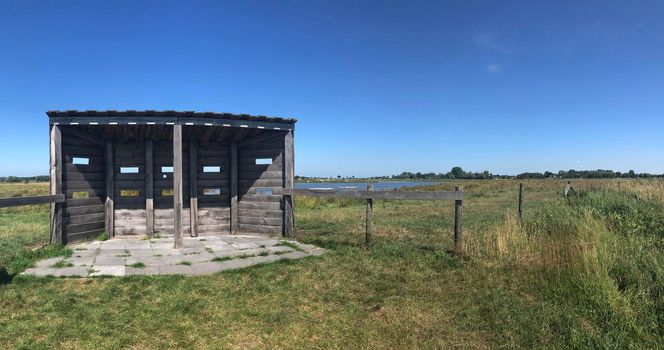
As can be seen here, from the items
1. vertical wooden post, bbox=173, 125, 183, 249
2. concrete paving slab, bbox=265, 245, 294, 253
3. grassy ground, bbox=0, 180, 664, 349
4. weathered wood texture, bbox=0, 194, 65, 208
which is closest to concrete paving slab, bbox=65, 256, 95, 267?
grassy ground, bbox=0, 180, 664, 349

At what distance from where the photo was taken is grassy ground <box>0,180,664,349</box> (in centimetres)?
370

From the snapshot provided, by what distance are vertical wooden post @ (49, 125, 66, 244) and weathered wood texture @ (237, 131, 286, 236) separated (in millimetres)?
3859

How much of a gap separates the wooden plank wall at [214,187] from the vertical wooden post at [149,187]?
3.55 ft

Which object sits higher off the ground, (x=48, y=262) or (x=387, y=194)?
(x=387, y=194)

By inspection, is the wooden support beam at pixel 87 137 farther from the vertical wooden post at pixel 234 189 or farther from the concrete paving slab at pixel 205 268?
the concrete paving slab at pixel 205 268

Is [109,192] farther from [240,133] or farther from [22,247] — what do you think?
[240,133]

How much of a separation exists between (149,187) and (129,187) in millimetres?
484

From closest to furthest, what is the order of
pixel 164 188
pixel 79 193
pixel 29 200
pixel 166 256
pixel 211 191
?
pixel 29 200 < pixel 166 256 < pixel 79 193 < pixel 164 188 < pixel 211 191

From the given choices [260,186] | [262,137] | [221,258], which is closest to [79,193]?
[260,186]

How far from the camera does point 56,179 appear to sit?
816 centimetres

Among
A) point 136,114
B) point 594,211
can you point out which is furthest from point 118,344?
point 594,211

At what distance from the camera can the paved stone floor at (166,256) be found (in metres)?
6.12

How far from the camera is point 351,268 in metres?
6.30

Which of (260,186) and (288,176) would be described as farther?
(260,186)
